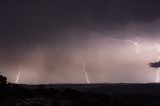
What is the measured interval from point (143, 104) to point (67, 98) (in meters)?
19.9

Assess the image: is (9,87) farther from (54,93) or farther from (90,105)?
(90,105)

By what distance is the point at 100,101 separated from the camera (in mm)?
118312

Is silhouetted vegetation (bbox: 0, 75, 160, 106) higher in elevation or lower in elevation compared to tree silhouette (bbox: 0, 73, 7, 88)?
lower

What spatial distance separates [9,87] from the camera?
5162 inches

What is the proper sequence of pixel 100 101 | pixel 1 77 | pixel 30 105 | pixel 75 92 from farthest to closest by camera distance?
pixel 1 77 < pixel 75 92 < pixel 100 101 < pixel 30 105

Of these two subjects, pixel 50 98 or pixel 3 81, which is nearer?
pixel 50 98

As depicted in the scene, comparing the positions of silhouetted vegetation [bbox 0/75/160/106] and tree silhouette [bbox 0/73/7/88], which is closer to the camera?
silhouetted vegetation [bbox 0/75/160/106]

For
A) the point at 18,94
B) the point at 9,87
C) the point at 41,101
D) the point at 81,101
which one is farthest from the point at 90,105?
Answer: the point at 9,87

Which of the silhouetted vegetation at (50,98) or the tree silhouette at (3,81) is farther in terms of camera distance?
the tree silhouette at (3,81)

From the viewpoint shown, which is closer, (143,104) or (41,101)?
(41,101)

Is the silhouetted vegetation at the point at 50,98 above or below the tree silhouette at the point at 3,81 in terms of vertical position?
below

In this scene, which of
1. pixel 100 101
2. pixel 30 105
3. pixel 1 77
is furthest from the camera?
pixel 1 77

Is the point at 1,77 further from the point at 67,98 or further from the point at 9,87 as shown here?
the point at 67,98

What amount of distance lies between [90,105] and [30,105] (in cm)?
1388
